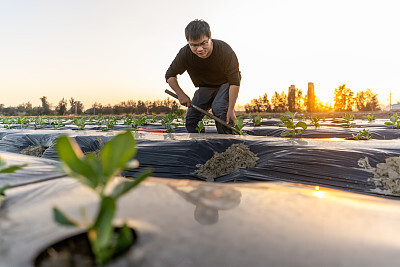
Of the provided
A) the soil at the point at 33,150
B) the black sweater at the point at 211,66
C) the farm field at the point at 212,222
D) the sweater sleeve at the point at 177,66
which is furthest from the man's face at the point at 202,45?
the farm field at the point at 212,222

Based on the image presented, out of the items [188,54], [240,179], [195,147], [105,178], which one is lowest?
[240,179]

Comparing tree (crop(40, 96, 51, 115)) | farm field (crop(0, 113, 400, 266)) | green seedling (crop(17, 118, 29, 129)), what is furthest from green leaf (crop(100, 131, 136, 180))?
tree (crop(40, 96, 51, 115))

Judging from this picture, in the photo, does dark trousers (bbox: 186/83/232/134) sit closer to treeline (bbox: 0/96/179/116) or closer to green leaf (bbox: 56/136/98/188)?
green leaf (bbox: 56/136/98/188)

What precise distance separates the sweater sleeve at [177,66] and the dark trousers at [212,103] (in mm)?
543

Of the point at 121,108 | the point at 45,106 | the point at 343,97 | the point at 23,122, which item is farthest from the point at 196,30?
the point at 343,97

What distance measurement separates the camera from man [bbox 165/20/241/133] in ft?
11.1

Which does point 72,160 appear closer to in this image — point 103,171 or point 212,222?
point 103,171

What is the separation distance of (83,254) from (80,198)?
0.89 feet

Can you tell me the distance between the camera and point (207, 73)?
411 cm

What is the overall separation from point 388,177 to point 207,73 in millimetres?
2945

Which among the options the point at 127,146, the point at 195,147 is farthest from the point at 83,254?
the point at 195,147

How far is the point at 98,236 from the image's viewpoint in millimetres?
341

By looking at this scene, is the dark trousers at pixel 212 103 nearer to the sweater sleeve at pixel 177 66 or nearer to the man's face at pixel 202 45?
the sweater sleeve at pixel 177 66

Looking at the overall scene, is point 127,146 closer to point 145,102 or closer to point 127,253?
point 127,253
